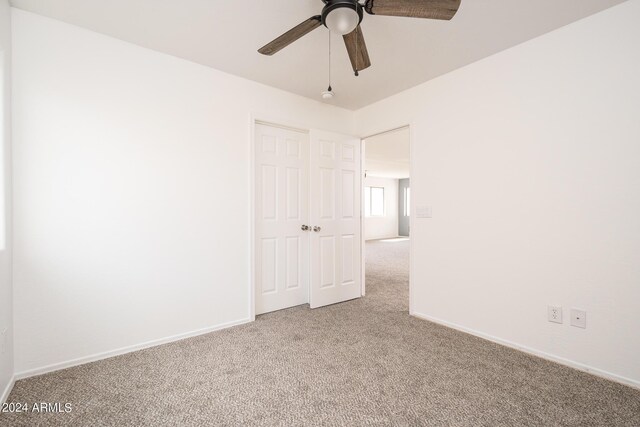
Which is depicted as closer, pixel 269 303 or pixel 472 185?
pixel 472 185

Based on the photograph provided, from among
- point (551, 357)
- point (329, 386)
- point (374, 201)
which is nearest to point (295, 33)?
point (329, 386)

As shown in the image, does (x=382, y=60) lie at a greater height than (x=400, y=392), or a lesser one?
greater

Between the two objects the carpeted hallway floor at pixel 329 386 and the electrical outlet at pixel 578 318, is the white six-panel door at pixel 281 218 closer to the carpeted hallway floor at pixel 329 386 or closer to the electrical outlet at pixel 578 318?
the carpeted hallway floor at pixel 329 386

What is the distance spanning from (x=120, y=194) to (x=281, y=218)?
1.52 meters

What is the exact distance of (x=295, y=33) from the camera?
5.47ft

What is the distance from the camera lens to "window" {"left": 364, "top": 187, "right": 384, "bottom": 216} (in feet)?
34.2

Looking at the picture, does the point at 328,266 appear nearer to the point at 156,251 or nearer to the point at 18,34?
the point at 156,251

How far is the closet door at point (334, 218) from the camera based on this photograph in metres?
3.28

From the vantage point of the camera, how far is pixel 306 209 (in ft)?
11.1

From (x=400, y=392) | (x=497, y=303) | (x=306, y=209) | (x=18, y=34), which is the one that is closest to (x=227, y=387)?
(x=400, y=392)

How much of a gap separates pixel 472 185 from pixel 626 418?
1.75 meters

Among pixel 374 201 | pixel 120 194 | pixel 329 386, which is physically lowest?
pixel 329 386

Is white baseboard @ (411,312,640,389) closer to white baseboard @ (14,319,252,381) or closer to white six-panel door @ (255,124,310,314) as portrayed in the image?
white six-panel door @ (255,124,310,314)

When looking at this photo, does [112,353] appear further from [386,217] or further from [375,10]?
[386,217]
